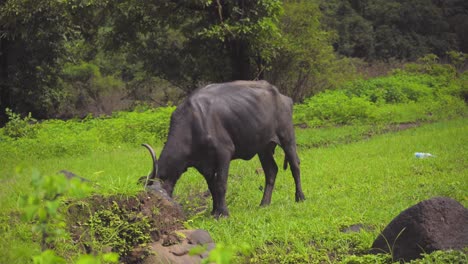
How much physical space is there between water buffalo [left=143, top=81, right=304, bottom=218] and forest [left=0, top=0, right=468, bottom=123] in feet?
24.3

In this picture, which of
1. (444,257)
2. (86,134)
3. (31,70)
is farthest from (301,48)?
(444,257)

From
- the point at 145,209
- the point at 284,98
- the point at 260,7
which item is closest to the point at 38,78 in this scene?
the point at 260,7

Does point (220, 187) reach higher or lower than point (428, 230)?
lower

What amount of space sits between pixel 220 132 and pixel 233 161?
511 cm

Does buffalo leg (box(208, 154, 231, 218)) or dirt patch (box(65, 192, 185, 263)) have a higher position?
dirt patch (box(65, 192, 185, 263))

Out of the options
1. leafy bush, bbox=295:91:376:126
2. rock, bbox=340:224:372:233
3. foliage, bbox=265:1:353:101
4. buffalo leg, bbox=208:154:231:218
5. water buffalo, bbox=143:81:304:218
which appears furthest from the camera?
foliage, bbox=265:1:353:101

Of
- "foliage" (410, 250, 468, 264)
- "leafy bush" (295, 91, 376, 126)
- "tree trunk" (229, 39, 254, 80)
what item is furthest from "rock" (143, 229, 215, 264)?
"tree trunk" (229, 39, 254, 80)

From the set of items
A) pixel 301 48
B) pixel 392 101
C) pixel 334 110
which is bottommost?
pixel 392 101

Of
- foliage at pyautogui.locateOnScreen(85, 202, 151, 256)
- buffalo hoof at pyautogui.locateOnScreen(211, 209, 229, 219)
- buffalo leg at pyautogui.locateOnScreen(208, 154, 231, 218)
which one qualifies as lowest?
buffalo hoof at pyautogui.locateOnScreen(211, 209, 229, 219)

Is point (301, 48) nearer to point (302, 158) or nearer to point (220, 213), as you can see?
point (302, 158)

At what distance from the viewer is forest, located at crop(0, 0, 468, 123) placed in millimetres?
17594

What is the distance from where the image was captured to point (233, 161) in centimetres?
1355

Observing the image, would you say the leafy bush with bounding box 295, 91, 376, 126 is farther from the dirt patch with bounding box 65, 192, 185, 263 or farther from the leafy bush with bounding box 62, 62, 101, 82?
the leafy bush with bounding box 62, 62, 101, 82

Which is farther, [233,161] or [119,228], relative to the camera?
[233,161]
